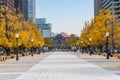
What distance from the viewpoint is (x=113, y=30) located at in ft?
282

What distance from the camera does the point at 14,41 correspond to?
263 ft

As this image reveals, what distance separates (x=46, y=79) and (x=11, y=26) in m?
57.8

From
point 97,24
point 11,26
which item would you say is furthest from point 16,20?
point 97,24

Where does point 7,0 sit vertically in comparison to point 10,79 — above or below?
above

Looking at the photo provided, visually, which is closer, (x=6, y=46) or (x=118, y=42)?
(x=6, y=46)

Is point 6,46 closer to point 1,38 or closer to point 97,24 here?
point 1,38

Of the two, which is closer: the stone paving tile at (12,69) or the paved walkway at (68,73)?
the paved walkway at (68,73)

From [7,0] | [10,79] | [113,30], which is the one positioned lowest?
[10,79]

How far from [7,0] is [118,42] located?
3553 inches

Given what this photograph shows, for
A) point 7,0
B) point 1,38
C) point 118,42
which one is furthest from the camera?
point 7,0

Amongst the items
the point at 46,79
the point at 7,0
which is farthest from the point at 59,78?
the point at 7,0

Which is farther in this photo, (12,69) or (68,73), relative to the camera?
(12,69)

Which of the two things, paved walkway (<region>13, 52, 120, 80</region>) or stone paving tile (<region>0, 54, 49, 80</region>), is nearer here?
paved walkway (<region>13, 52, 120, 80</region>)

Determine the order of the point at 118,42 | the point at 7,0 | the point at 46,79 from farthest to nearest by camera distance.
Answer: the point at 7,0, the point at 118,42, the point at 46,79
